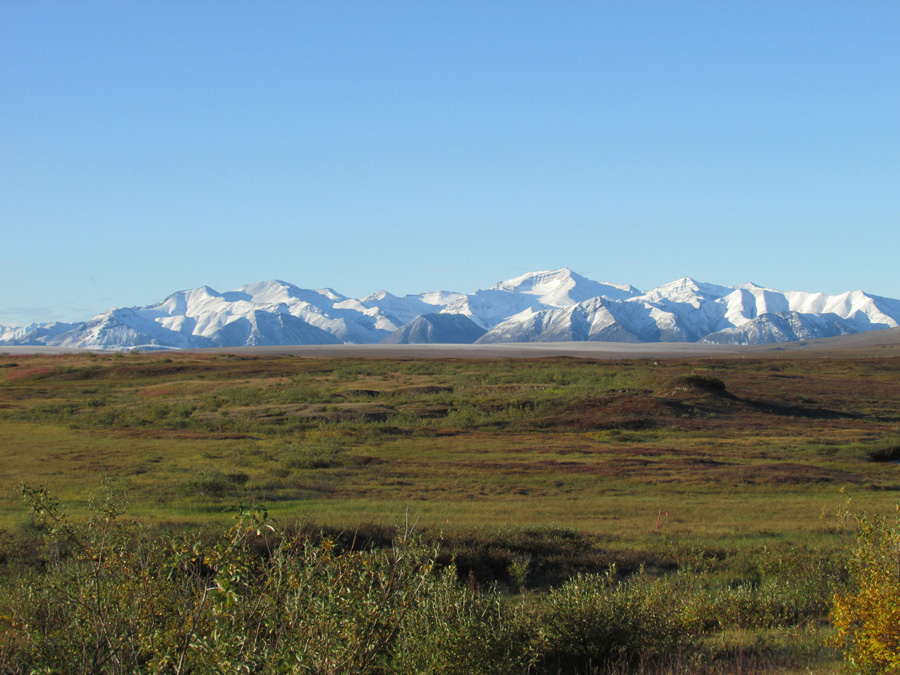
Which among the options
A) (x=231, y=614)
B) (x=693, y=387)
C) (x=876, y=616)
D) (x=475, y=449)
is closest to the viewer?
(x=231, y=614)

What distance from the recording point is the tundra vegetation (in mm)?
5395

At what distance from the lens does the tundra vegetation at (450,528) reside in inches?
212

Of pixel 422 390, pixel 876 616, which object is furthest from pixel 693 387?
pixel 876 616

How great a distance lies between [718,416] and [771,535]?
30.0 meters

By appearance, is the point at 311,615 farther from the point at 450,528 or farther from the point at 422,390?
the point at 422,390

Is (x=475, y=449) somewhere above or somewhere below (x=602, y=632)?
below

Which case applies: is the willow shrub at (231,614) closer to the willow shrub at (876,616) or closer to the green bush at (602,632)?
the green bush at (602,632)

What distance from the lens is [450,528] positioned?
15.9 metres

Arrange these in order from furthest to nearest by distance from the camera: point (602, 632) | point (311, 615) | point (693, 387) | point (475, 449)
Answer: point (693, 387), point (475, 449), point (602, 632), point (311, 615)

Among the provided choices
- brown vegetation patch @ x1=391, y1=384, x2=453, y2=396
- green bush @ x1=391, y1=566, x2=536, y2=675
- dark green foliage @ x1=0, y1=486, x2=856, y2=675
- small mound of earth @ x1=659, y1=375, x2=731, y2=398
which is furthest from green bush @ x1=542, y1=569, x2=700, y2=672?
brown vegetation patch @ x1=391, y1=384, x2=453, y2=396

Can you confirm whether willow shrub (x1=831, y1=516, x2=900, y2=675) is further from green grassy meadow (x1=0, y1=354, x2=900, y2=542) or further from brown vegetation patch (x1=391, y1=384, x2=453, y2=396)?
brown vegetation patch (x1=391, y1=384, x2=453, y2=396)

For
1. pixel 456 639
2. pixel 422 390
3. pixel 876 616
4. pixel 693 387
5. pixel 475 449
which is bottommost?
pixel 475 449

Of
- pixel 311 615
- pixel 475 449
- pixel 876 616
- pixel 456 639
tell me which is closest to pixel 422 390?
pixel 475 449

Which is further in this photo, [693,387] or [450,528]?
[693,387]
